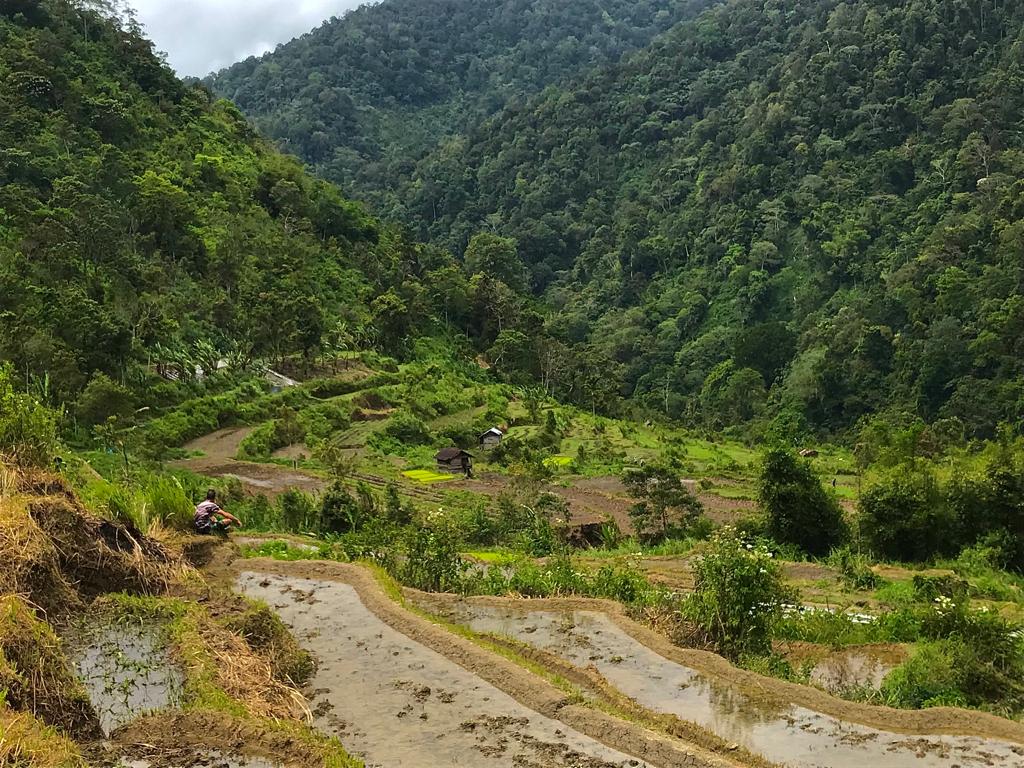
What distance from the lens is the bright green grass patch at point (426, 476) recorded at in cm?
3984

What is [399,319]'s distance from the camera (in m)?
62.2

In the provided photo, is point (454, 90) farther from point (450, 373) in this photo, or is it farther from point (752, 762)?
point (752, 762)

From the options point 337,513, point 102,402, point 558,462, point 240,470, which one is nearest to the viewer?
point 337,513

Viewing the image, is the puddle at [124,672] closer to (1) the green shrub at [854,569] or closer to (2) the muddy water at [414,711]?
(2) the muddy water at [414,711]

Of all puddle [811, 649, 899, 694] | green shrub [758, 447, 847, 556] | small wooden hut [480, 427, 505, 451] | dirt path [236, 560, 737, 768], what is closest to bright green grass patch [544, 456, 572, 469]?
small wooden hut [480, 427, 505, 451]

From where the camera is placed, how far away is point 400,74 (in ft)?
564

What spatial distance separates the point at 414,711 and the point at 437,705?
0.27 metres

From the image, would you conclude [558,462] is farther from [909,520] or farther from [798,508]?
[909,520]

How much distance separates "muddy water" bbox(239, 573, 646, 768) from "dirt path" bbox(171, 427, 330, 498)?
21.1 m

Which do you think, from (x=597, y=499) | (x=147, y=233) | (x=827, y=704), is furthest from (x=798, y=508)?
(x=147, y=233)

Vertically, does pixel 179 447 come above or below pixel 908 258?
below

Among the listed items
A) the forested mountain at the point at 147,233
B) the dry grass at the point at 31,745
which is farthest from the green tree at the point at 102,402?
the dry grass at the point at 31,745

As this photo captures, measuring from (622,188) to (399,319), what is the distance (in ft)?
216

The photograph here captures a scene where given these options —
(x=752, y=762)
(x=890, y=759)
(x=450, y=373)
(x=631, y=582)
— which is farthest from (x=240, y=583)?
(x=450, y=373)
